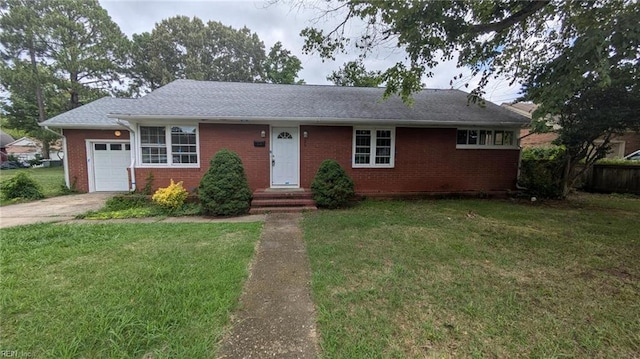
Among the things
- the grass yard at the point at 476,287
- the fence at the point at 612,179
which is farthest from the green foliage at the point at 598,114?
the fence at the point at 612,179

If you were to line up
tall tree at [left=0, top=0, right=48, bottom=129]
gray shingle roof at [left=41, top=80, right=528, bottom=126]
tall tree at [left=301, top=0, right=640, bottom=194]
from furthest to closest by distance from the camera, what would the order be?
tall tree at [left=0, top=0, right=48, bottom=129] < gray shingle roof at [left=41, top=80, right=528, bottom=126] < tall tree at [left=301, top=0, right=640, bottom=194]

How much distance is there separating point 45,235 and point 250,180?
4768mm

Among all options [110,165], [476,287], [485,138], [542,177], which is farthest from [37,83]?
[542,177]

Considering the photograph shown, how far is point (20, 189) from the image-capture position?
8859 mm

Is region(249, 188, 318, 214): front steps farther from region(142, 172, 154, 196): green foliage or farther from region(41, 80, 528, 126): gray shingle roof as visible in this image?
region(142, 172, 154, 196): green foliage

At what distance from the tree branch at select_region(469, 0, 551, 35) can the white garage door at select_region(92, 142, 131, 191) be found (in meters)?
11.9

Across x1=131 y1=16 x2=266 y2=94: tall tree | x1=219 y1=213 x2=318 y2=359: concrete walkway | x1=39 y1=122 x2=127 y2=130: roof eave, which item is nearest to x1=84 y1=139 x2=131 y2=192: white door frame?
x1=39 y1=122 x2=127 y2=130: roof eave

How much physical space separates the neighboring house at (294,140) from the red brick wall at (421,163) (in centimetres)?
3

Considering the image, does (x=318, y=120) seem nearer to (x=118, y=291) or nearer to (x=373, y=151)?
(x=373, y=151)

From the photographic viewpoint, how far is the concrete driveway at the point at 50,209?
643cm

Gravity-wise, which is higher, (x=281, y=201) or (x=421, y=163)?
(x=421, y=163)

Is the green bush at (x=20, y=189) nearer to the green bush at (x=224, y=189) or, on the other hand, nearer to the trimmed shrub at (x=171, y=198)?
the trimmed shrub at (x=171, y=198)

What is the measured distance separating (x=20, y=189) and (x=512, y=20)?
14.7 meters

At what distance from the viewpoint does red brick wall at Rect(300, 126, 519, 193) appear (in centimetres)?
892
